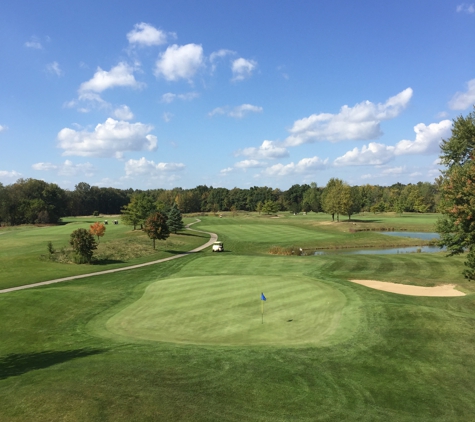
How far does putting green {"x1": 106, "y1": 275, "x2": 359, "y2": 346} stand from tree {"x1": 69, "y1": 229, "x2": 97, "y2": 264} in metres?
19.4

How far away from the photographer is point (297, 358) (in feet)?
40.6

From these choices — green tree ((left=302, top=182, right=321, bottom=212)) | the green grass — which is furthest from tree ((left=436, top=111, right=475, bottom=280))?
green tree ((left=302, top=182, right=321, bottom=212))

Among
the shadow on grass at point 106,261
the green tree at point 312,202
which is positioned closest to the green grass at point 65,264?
the shadow on grass at point 106,261

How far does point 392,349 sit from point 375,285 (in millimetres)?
14609

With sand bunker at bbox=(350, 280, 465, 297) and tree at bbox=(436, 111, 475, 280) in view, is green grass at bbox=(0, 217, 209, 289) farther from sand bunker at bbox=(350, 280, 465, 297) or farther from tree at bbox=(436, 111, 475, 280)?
tree at bbox=(436, 111, 475, 280)

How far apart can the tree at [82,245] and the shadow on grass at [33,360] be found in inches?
1091

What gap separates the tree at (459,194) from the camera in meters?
23.9

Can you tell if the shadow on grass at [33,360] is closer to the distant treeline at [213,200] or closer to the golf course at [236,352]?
the golf course at [236,352]

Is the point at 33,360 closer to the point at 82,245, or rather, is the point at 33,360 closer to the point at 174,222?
the point at 82,245

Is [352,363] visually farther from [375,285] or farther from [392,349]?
[375,285]

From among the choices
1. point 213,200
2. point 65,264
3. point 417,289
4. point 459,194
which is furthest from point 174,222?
point 213,200

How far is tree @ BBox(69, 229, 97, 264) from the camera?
40.0 metres

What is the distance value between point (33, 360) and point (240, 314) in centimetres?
893

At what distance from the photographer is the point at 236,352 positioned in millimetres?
12750
